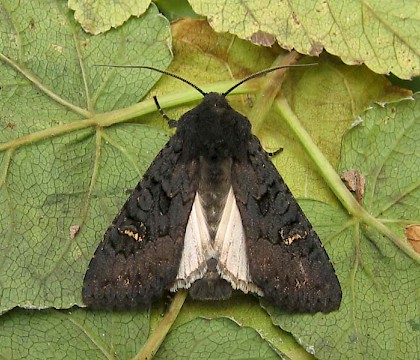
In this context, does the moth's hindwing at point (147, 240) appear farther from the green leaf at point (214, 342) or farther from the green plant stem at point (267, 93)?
the green plant stem at point (267, 93)

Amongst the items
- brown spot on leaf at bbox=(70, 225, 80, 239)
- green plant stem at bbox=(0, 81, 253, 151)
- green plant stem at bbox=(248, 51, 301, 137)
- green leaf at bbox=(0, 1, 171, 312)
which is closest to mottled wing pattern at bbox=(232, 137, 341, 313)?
green plant stem at bbox=(248, 51, 301, 137)

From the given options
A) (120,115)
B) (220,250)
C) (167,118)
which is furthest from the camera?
(167,118)

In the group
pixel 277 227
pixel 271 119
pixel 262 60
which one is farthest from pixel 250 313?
pixel 262 60

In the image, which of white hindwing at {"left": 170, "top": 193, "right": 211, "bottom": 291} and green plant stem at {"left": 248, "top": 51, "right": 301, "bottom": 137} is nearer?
white hindwing at {"left": 170, "top": 193, "right": 211, "bottom": 291}

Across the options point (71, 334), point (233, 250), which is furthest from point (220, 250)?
point (71, 334)

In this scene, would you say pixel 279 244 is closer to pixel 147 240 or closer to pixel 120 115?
pixel 147 240

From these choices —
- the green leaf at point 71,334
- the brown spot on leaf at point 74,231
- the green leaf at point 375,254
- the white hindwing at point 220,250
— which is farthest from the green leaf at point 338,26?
the green leaf at point 71,334

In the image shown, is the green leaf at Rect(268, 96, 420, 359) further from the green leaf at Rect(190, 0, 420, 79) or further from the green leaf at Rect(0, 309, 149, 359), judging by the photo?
the green leaf at Rect(0, 309, 149, 359)

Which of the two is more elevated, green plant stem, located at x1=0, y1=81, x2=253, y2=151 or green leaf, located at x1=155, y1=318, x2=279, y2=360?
green plant stem, located at x1=0, y1=81, x2=253, y2=151
